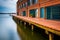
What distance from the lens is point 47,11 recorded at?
2027cm

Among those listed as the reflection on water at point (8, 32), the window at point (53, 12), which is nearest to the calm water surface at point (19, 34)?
the reflection on water at point (8, 32)

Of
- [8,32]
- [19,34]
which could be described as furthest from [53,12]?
[8,32]

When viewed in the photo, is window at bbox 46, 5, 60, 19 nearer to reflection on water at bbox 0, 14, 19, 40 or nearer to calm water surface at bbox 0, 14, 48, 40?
calm water surface at bbox 0, 14, 48, 40

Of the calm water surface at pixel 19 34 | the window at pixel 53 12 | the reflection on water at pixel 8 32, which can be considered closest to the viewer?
the calm water surface at pixel 19 34

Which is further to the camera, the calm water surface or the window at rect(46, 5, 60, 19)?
the window at rect(46, 5, 60, 19)

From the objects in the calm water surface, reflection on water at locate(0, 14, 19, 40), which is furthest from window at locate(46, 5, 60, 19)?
reflection on water at locate(0, 14, 19, 40)

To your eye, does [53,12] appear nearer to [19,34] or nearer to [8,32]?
[19,34]

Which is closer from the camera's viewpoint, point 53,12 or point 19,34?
point 19,34

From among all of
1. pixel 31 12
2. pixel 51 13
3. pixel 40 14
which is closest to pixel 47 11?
pixel 51 13

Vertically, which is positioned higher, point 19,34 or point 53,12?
point 53,12

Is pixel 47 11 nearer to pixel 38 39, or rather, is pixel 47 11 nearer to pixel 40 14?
pixel 40 14

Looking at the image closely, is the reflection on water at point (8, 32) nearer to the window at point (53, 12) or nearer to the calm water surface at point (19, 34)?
the calm water surface at point (19, 34)

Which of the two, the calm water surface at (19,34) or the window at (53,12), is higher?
the window at (53,12)

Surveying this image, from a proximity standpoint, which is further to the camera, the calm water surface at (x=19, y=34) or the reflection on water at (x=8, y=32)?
the reflection on water at (x=8, y=32)
